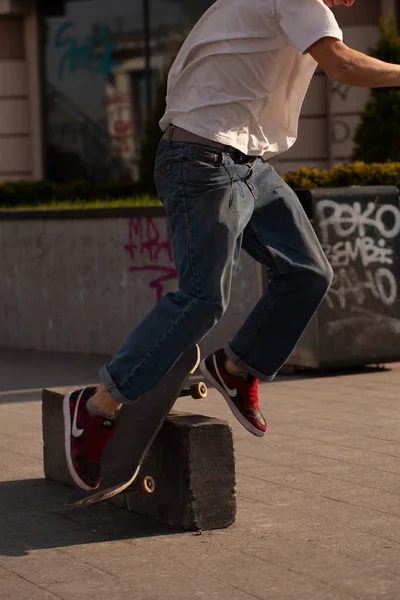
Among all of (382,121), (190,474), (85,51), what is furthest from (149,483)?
(85,51)

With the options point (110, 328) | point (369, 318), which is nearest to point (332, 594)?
point (369, 318)

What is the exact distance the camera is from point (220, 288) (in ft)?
15.1

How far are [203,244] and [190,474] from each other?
2.70 feet

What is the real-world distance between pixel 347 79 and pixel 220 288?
0.83 metres

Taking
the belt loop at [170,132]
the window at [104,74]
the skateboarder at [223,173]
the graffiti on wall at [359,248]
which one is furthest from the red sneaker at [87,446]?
the window at [104,74]

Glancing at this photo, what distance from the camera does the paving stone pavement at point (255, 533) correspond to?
13.0ft

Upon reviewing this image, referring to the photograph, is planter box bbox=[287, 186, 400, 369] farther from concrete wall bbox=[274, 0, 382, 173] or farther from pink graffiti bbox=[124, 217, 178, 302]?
concrete wall bbox=[274, 0, 382, 173]

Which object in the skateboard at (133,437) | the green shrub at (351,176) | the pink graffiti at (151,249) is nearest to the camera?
the skateboard at (133,437)

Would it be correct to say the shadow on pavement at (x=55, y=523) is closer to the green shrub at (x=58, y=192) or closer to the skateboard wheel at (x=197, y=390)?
the skateboard wheel at (x=197, y=390)

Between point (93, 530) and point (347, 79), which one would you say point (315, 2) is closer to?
point (347, 79)

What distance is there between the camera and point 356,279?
9.12 meters

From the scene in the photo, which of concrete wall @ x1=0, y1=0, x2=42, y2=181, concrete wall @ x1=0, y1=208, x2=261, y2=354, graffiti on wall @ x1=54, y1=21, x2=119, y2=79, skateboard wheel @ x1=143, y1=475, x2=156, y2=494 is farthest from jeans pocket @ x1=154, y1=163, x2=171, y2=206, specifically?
concrete wall @ x1=0, y1=0, x2=42, y2=181

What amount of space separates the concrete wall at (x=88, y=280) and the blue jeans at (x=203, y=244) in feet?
14.8

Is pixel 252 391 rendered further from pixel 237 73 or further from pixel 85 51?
pixel 85 51
